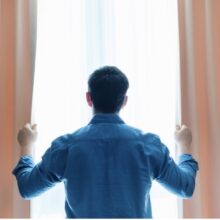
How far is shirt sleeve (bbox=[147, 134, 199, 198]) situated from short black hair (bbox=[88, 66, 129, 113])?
206 millimetres

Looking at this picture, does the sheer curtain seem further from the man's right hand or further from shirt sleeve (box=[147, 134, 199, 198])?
shirt sleeve (box=[147, 134, 199, 198])

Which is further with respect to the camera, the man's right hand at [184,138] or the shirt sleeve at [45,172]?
the man's right hand at [184,138]

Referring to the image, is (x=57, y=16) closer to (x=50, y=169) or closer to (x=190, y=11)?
(x=190, y=11)

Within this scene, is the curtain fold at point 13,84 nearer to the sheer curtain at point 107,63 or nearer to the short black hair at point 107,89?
the sheer curtain at point 107,63

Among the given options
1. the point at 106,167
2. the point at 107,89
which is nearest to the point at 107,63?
the point at 107,89

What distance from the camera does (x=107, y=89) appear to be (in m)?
1.23

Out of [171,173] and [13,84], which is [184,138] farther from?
[13,84]

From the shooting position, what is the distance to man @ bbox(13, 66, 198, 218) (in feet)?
3.84

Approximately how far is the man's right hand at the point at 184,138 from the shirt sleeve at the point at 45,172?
1.82 feet

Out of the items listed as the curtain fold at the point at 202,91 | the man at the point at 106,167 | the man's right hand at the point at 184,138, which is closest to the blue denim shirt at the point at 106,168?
the man at the point at 106,167

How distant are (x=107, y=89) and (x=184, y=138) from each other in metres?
0.48

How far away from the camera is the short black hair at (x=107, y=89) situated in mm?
1234

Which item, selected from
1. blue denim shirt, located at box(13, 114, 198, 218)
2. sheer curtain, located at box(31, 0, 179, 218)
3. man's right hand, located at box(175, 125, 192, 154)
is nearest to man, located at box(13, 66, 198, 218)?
blue denim shirt, located at box(13, 114, 198, 218)

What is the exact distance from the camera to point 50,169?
1.22 meters
